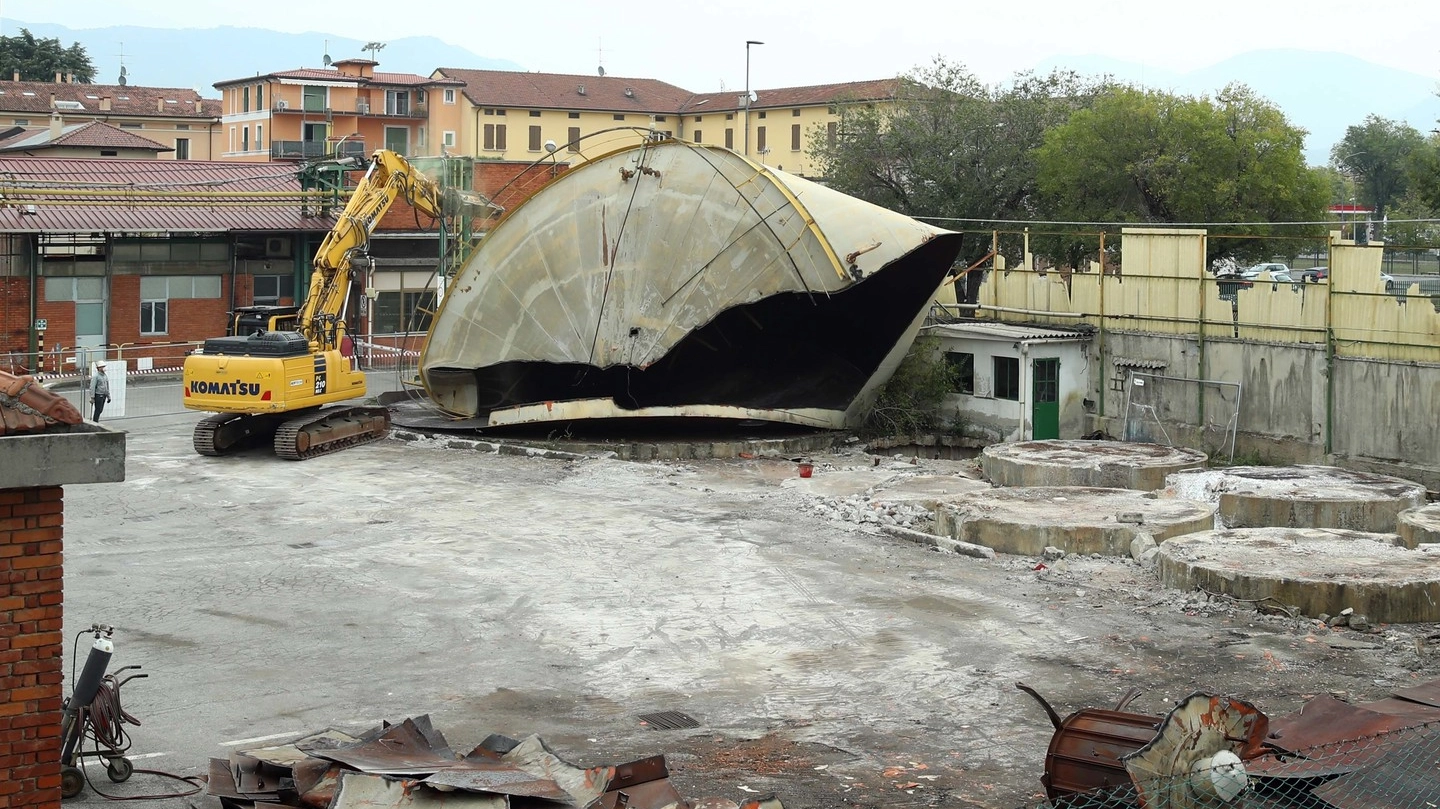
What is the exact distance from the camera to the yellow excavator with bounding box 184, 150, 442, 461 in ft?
82.4

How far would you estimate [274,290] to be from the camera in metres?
41.8

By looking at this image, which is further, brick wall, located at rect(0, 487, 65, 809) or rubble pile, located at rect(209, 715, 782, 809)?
rubble pile, located at rect(209, 715, 782, 809)

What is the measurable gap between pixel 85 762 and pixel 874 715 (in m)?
6.02

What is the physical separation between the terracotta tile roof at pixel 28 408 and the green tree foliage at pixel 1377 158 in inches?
3556

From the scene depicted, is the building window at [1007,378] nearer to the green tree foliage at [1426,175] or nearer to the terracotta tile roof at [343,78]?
the green tree foliage at [1426,175]

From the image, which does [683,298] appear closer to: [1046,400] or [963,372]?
[963,372]

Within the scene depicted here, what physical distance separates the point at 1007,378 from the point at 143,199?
23.7 m

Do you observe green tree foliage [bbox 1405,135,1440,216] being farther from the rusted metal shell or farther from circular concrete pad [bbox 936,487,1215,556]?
the rusted metal shell

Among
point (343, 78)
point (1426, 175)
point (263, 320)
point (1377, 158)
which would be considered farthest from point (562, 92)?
point (263, 320)

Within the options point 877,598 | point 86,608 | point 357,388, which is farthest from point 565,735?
point 357,388

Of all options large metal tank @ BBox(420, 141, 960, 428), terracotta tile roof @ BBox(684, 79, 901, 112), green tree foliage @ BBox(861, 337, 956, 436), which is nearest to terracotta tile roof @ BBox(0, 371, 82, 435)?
large metal tank @ BBox(420, 141, 960, 428)

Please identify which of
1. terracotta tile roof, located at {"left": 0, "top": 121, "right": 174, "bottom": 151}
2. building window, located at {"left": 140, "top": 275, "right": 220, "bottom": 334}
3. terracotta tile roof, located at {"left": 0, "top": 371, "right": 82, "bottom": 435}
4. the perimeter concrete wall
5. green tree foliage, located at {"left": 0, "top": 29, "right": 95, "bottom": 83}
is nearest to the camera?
terracotta tile roof, located at {"left": 0, "top": 371, "right": 82, "bottom": 435}

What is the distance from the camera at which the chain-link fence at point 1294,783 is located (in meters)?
8.41

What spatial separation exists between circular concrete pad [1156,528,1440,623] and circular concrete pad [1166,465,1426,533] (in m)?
0.90
